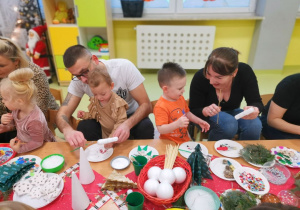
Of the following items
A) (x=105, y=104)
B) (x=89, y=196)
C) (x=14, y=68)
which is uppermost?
(x=14, y=68)

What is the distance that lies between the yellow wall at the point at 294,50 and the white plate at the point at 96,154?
3.60 meters

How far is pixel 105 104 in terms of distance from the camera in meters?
1.32

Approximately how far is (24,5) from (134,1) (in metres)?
1.53

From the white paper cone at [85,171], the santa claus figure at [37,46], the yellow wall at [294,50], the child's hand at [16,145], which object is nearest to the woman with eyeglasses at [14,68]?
the child's hand at [16,145]

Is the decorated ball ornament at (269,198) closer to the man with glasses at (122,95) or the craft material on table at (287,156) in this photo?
the craft material on table at (287,156)

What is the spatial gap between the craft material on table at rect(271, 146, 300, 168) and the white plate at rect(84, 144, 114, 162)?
2.62 feet

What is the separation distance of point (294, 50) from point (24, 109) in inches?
155

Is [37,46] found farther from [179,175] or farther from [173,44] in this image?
[179,175]

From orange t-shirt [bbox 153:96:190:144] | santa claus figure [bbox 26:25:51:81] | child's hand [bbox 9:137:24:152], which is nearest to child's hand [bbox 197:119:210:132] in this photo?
orange t-shirt [bbox 153:96:190:144]

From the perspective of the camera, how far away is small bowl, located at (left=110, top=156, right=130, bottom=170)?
0.97 metres

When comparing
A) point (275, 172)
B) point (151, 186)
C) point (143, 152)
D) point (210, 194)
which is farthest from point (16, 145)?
point (275, 172)

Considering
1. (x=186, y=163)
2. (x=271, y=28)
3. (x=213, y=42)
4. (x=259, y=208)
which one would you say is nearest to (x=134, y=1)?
(x=213, y=42)

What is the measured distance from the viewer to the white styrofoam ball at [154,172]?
32.2 inches

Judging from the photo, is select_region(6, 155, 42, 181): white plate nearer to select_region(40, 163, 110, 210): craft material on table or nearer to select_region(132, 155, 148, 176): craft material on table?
select_region(40, 163, 110, 210): craft material on table
